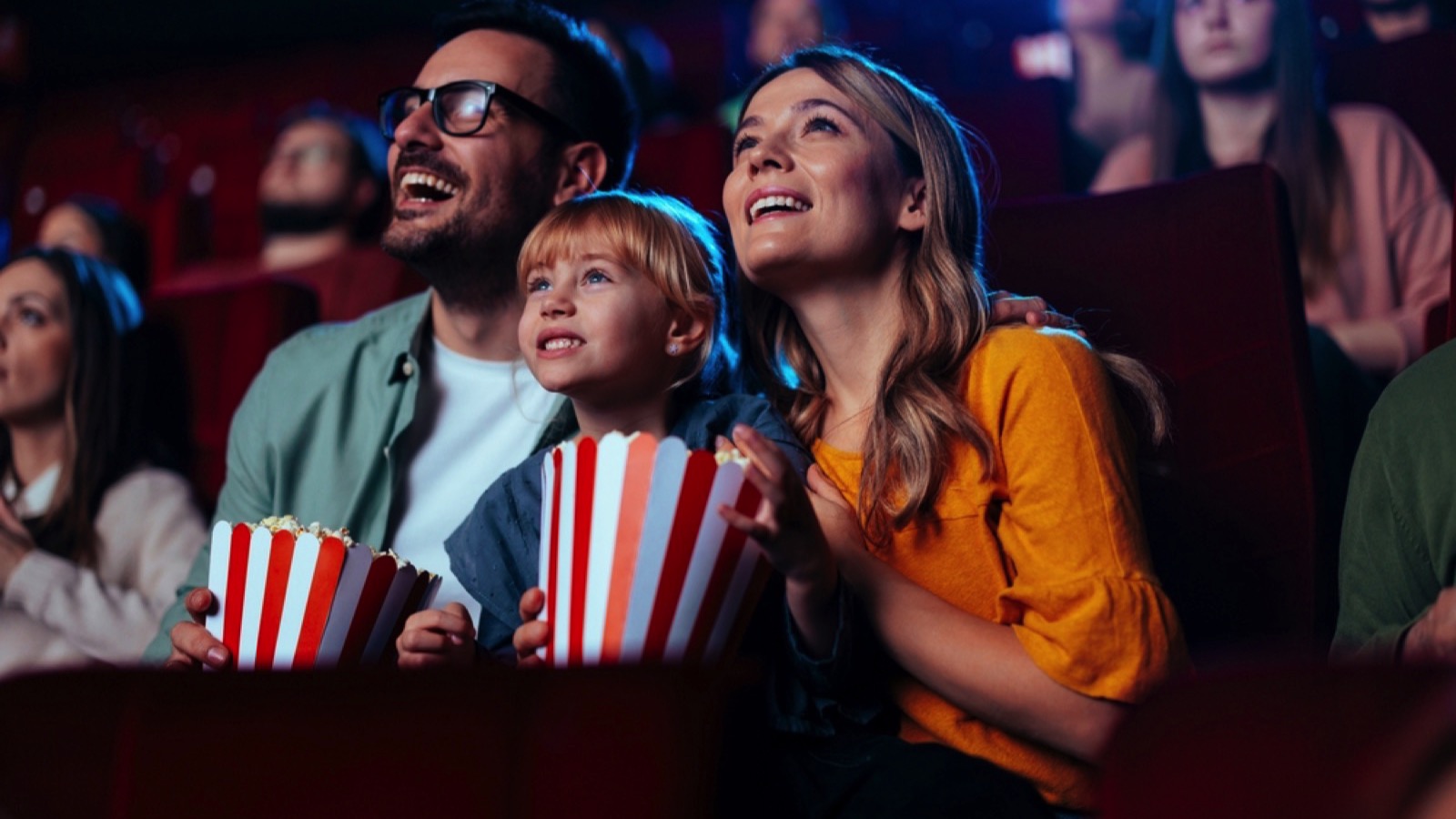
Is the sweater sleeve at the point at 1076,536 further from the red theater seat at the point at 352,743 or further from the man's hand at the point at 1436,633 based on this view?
the red theater seat at the point at 352,743

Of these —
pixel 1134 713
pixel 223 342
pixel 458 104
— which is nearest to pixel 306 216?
pixel 223 342

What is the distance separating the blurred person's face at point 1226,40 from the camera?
179 cm

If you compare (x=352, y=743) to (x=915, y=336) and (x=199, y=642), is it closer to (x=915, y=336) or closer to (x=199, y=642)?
(x=199, y=642)

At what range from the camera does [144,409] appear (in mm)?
1642

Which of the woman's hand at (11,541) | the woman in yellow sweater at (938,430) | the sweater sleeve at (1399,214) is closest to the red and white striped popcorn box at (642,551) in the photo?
the woman in yellow sweater at (938,430)

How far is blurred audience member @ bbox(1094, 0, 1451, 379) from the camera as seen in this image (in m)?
1.55

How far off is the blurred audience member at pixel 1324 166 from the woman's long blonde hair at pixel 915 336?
637mm

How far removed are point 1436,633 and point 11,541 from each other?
137 centimetres

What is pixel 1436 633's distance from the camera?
765mm

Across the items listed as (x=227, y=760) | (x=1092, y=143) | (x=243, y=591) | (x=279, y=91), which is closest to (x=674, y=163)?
(x=1092, y=143)

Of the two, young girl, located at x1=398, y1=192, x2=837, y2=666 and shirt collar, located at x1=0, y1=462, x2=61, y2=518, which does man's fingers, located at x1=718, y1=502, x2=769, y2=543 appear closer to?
young girl, located at x1=398, y1=192, x2=837, y2=666

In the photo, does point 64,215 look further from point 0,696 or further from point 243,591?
point 0,696

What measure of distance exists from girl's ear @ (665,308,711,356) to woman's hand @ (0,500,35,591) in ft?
2.76

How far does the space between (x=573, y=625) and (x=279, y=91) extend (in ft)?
11.6
